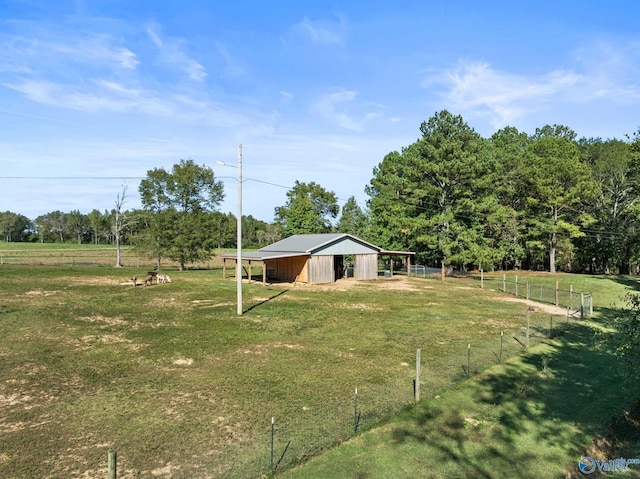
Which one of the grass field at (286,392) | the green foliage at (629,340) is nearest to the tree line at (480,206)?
the grass field at (286,392)

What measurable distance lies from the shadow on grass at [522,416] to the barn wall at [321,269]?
20557 mm

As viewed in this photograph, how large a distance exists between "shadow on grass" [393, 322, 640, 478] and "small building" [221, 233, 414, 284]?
2072cm

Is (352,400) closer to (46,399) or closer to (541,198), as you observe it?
(46,399)

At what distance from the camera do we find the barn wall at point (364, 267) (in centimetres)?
3638

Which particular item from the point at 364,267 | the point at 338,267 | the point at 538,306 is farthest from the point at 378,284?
the point at 538,306

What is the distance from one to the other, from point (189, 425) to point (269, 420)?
1782mm

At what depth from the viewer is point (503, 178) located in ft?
156

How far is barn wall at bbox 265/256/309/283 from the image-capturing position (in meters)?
33.1

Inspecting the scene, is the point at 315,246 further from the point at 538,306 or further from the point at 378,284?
the point at 538,306

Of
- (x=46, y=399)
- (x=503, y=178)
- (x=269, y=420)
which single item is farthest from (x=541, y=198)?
(x=46, y=399)

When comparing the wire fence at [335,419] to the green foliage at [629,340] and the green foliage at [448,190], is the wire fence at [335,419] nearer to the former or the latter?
the green foliage at [629,340]

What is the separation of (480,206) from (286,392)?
33731mm

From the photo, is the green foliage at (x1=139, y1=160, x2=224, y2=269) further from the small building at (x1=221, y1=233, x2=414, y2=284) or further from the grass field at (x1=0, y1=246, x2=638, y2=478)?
the grass field at (x1=0, y1=246, x2=638, y2=478)

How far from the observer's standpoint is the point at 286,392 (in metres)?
10.3
